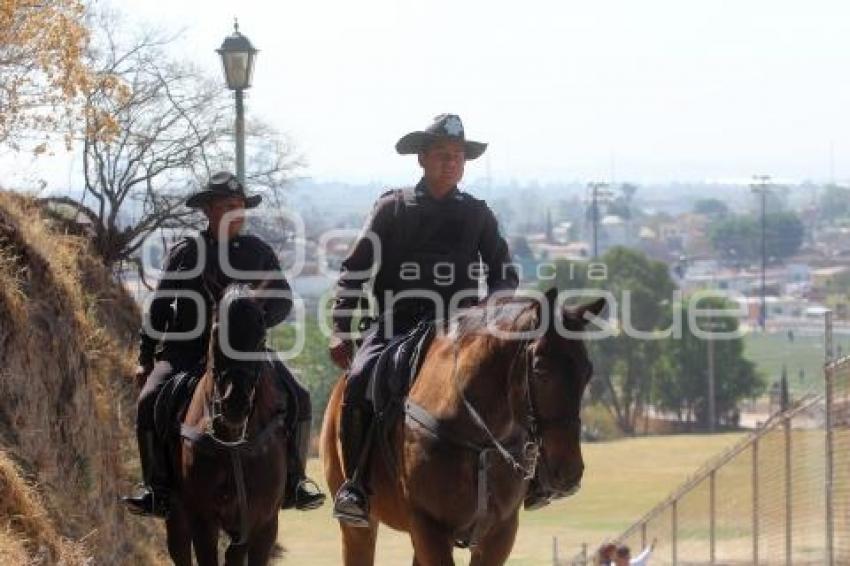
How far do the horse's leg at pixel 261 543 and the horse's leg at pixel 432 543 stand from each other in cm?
134

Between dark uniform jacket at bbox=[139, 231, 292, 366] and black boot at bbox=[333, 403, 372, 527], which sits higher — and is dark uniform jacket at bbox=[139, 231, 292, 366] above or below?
above

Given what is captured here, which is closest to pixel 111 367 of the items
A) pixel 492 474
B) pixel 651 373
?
pixel 492 474

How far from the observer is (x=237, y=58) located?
18656mm

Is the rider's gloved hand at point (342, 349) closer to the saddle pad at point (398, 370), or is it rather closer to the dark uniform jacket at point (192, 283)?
the dark uniform jacket at point (192, 283)

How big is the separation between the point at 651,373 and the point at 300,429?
109917 millimetres

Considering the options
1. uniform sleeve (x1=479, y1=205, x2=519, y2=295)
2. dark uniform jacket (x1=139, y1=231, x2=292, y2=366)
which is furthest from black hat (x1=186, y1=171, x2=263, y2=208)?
uniform sleeve (x1=479, y1=205, x2=519, y2=295)

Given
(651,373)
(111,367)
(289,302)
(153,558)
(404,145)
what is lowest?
(651,373)

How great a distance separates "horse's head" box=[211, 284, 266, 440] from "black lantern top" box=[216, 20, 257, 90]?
7705 millimetres

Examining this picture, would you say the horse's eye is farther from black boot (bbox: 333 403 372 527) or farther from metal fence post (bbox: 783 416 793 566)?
metal fence post (bbox: 783 416 793 566)

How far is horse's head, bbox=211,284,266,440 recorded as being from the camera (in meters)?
11.0

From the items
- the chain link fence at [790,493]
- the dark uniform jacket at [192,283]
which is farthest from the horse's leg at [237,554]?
the chain link fence at [790,493]

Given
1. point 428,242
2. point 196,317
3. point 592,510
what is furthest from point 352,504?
point 592,510

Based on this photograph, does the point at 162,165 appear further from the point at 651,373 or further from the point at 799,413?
the point at 651,373

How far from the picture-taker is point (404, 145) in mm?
12062
